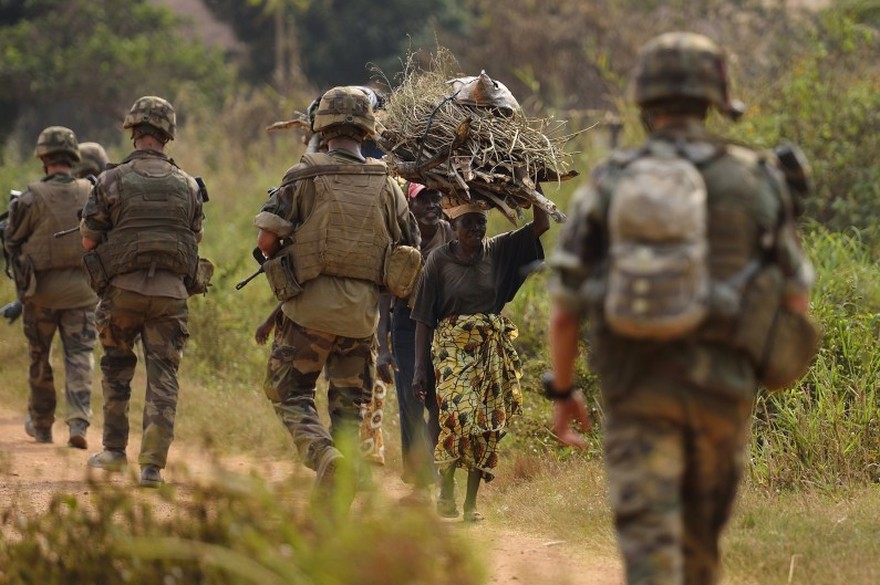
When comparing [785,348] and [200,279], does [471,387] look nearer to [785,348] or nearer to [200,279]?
[200,279]

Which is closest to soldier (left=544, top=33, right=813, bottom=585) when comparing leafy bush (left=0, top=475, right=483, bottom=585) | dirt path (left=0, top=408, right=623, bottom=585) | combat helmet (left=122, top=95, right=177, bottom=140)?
dirt path (left=0, top=408, right=623, bottom=585)

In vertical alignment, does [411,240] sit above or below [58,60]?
below

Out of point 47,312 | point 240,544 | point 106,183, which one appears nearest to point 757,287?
point 240,544

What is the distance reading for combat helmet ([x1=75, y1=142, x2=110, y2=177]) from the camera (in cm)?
1199

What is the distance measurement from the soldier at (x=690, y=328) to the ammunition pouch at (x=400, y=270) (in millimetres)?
3222

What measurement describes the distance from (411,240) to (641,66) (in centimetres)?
365

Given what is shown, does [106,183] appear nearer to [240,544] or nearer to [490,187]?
[490,187]

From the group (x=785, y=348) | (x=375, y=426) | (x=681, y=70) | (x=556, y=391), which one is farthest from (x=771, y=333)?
(x=375, y=426)

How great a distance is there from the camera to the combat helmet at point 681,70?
15.2 ft

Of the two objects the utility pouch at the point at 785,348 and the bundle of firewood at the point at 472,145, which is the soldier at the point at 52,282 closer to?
the bundle of firewood at the point at 472,145

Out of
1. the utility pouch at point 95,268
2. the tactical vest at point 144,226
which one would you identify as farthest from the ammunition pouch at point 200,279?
the utility pouch at point 95,268

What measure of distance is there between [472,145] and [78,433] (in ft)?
13.5

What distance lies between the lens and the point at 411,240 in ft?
27.0

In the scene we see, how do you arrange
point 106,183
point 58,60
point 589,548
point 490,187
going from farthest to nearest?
point 58,60, point 106,183, point 490,187, point 589,548
